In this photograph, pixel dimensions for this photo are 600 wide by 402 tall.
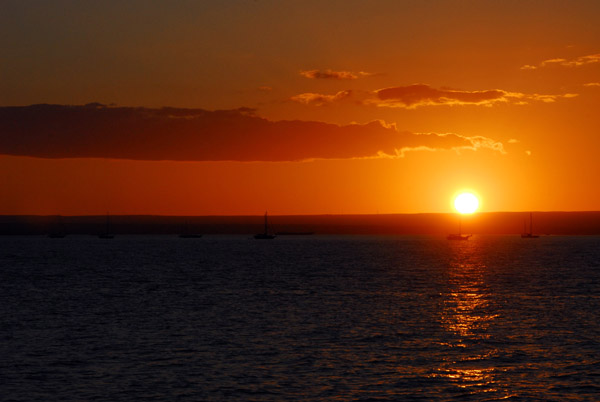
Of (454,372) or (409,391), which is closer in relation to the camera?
(409,391)

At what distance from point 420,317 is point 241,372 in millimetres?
31676

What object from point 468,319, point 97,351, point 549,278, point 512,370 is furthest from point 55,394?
point 549,278

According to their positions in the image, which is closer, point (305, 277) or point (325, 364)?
point (325, 364)

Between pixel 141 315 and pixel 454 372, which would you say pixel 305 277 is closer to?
pixel 141 315

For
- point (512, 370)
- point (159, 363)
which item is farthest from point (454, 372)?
point (159, 363)

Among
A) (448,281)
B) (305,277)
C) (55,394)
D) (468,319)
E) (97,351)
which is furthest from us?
(305,277)

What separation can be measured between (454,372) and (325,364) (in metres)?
7.67

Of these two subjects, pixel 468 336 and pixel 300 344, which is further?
pixel 468 336

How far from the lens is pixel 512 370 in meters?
48.5

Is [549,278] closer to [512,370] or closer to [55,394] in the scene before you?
[512,370]

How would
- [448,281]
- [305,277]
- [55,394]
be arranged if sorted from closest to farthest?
[55,394], [448,281], [305,277]

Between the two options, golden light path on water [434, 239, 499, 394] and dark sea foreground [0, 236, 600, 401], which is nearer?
dark sea foreground [0, 236, 600, 401]

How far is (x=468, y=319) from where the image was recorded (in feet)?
247

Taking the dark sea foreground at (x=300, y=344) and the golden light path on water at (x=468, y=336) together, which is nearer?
the dark sea foreground at (x=300, y=344)
